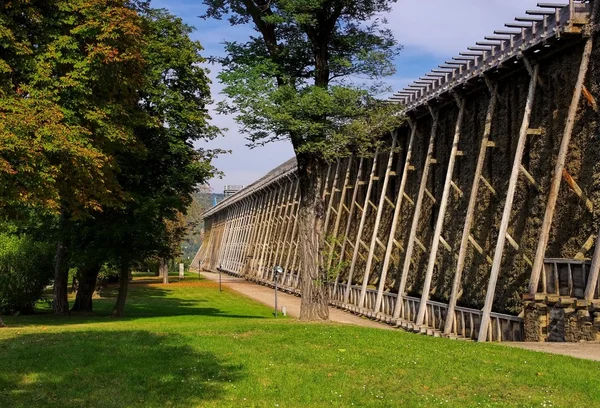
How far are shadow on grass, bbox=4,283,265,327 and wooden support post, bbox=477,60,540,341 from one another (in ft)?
37.4

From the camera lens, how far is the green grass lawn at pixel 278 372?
25.5ft

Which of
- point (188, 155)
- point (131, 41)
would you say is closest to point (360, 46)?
point (131, 41)

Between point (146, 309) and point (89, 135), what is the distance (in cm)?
1468

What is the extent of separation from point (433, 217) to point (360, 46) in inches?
307

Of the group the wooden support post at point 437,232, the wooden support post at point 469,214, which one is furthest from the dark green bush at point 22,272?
the wooden support post at point 469,214

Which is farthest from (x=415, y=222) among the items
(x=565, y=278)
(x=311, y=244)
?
(x=565, y=278)

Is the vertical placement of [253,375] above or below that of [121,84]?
below

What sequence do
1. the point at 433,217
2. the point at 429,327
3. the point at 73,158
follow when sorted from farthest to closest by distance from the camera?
the point at 433,217 < the point at 429,327 < the point at 73,158

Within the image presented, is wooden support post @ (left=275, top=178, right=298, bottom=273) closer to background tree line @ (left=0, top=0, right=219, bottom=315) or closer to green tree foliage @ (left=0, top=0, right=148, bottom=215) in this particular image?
background tree line @ (left=0, top=0, right=219, bottom=315)

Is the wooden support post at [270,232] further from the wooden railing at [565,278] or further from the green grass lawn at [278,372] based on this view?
the green grass lawn at [278,372]

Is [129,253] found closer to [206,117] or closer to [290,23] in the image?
[206,117]

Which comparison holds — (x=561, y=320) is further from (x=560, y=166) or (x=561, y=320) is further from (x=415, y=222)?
(x=415, y=222)

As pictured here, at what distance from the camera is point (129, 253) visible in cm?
2406

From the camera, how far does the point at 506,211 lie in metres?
16.0
